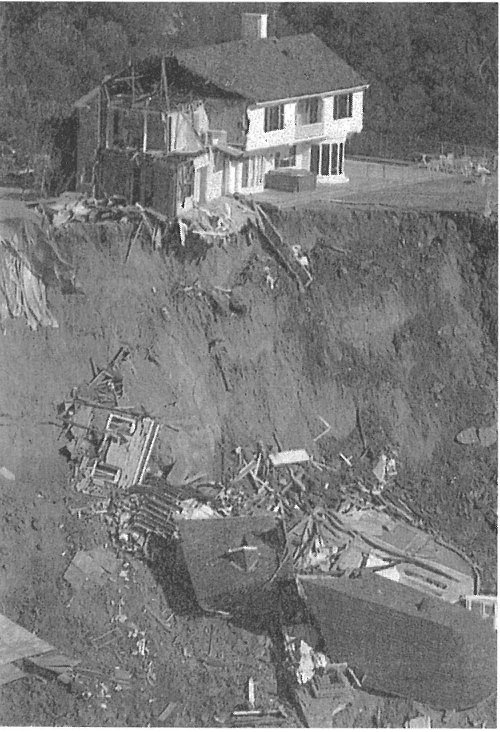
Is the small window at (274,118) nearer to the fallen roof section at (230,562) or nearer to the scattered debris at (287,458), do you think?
the scattered debris at (287,458)

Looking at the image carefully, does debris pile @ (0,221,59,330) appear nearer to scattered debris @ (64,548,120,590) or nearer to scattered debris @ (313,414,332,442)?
scattered debris @ (64,548,120,590)

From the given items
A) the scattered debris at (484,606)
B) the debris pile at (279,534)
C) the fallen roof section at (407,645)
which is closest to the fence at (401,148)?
the debris pile at (279,534)

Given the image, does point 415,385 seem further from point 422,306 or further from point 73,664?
point 73,664

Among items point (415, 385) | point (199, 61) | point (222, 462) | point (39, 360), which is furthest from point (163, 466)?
point (199, 61)

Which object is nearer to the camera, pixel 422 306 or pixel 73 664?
pixel 73 664

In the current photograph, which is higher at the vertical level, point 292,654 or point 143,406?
point 143,406

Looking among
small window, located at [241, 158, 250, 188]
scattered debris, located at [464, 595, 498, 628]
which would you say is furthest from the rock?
scattered debris, located at [464, 595, 498, 628]

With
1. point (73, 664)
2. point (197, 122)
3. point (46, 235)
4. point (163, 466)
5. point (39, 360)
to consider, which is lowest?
point (73, 664)
